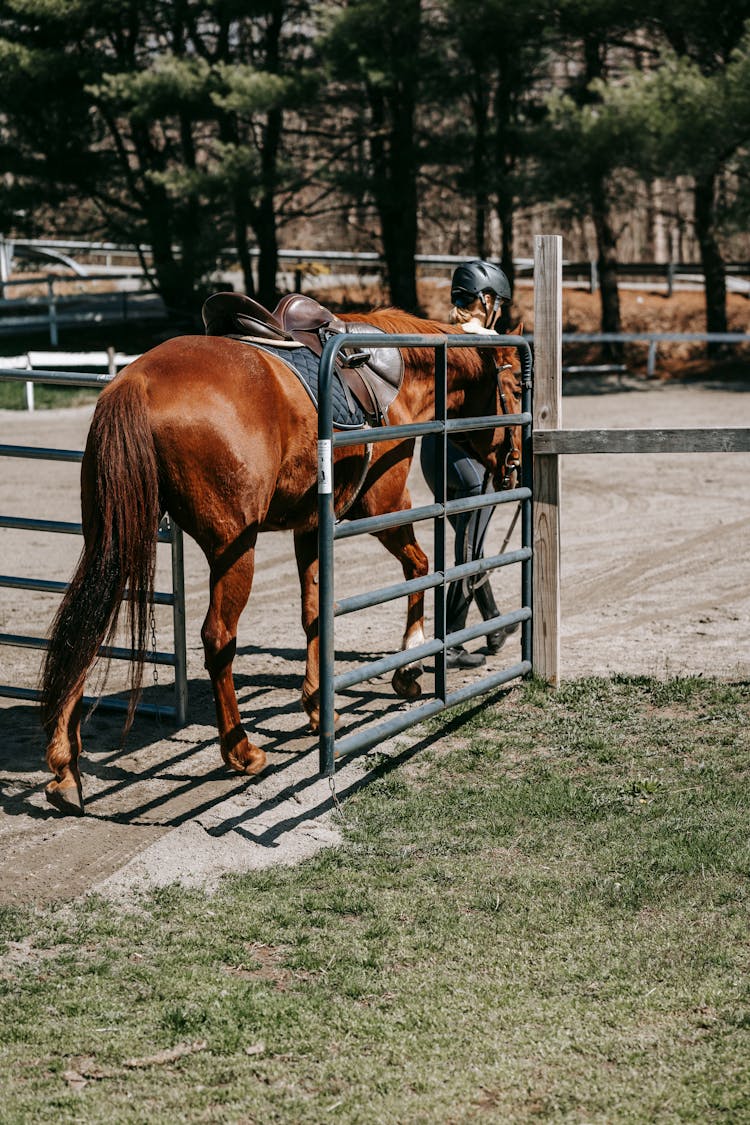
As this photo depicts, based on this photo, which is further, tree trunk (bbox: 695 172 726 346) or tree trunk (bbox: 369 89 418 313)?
tree trunk (bbox: 369 89 418 313)

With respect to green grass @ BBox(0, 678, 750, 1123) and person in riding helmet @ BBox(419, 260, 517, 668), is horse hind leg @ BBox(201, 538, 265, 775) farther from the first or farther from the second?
person in riding helmet @ BBox(419, 260, 517, 668)

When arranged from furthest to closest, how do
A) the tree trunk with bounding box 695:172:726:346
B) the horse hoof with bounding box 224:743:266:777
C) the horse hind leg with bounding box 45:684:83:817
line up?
the tree trunk with bounding box 695:172:726:346 → the horse hoof with bounding box 224:743:266:777 → the horse hind leg with bounding box 45:684:83:817

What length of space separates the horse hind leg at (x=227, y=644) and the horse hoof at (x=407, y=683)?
127 cm

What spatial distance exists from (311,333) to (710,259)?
19.2 meters

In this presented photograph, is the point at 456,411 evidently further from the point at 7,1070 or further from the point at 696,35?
the point at 696,35

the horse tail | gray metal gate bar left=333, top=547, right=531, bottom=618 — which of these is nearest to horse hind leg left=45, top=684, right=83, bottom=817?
the horse tail

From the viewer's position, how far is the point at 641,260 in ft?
115

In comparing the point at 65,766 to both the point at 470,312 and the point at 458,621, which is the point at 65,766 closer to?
the point at 458,621

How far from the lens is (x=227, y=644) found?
198 inches

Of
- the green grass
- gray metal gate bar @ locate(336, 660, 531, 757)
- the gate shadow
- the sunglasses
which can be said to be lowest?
Result: the gate shadow

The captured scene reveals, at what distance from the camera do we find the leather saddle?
5.32 m

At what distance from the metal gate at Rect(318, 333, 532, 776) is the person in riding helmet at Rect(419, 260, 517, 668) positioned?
34 centimetres

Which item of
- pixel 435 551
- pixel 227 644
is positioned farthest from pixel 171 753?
pixel 435 551

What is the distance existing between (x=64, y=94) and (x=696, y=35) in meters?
11.4
